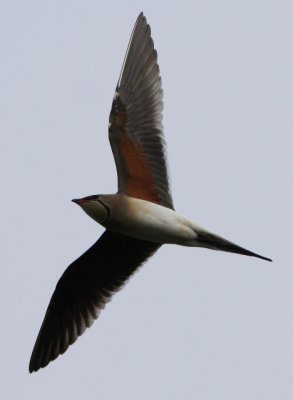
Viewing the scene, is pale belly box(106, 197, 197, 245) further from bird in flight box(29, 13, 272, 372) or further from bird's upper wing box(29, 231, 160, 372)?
bird's upper wing box(29, 231, 160, 372)

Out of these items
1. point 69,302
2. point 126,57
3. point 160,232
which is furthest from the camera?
point 69,302

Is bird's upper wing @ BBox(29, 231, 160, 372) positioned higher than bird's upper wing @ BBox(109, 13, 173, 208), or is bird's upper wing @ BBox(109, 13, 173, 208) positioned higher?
bird's upper wing @ BBox(109, 13, 173, 208)

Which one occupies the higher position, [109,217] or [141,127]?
[141,127]

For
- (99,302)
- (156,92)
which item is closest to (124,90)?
(156,92)

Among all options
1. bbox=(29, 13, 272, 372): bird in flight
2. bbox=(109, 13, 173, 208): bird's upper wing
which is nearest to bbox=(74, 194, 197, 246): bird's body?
bbox=(29, 13, 272, 372): bird in flight

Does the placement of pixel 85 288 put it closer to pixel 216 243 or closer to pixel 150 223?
pixel 150 223

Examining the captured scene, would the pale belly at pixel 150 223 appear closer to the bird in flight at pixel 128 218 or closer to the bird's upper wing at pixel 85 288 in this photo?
the bird in flight at pixel 128 218

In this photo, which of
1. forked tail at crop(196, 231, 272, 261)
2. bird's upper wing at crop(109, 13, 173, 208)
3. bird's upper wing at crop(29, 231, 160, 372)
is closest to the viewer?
forked tail at crop(196, 231, 272, 261)

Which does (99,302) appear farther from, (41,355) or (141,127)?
(141,127)

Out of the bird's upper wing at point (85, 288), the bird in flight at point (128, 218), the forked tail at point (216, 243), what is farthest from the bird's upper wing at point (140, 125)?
the bird's upper wing at point (85, 288)
